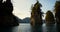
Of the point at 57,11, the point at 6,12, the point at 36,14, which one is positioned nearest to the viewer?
the point at 6,12

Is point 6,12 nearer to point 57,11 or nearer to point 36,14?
point 36,14

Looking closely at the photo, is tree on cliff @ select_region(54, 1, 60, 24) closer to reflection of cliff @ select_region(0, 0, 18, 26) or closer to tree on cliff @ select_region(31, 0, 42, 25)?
tree on cliff @ select_region(31, 0, 42, 25)

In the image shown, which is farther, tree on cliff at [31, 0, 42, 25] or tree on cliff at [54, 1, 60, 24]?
tree on cliff at [31, 0, 42, 25]

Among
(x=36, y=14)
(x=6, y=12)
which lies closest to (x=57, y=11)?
(x=36, y=14)

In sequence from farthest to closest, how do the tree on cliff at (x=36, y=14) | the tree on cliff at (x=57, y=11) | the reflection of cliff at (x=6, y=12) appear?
the tree on cliff at (x=36, y=14) < the tree on cliff at (x=57, y=11) < the reflection of cliff at (x=6, y=12)

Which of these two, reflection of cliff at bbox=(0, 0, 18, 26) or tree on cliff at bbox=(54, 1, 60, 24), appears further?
tree on cliff at bbox=(54, 1, 60, 24)

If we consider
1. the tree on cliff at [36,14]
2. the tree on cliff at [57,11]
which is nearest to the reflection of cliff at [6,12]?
the tree on cliff at [36,14]

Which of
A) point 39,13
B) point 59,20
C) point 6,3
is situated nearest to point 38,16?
point 39,13

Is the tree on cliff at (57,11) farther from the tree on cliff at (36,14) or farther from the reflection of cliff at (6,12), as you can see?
the reflection of cliff at (6,12)

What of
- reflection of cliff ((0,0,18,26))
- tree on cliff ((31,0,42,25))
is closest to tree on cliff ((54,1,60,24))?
tree on cliff ((31,0,42,25))

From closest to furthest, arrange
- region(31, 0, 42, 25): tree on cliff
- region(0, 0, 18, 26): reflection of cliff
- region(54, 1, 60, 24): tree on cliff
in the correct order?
region(0, 0, 18, 26): reflection of cliff
region(54, 1, 60, 24): tree on cliff
region(31, 0, 42, 25): tree on cliff

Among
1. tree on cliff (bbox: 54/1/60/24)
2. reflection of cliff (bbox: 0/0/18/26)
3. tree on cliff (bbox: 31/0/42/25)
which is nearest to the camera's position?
reflection of cliff (bbox: 0/0/18/26)

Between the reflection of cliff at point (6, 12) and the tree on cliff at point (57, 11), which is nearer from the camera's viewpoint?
the reflection of cliff at point (6, 12)

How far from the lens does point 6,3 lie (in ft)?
438
